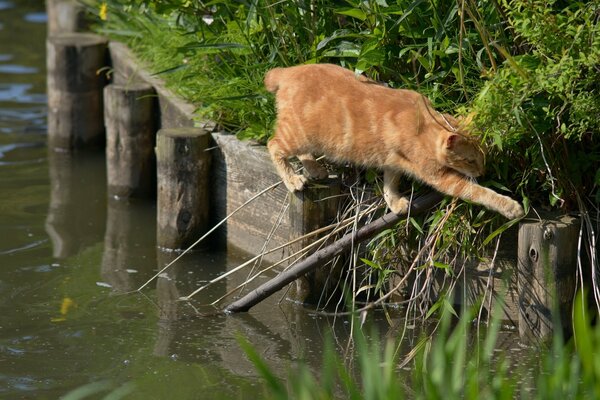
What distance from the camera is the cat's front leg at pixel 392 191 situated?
463 centimetres

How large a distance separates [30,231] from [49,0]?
3.82 meters

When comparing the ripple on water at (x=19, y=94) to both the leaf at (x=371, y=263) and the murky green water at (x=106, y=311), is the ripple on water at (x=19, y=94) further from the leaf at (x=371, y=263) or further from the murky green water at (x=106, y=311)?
the leaf at (x=371, y=263)

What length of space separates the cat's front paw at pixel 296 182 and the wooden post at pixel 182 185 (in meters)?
0.87

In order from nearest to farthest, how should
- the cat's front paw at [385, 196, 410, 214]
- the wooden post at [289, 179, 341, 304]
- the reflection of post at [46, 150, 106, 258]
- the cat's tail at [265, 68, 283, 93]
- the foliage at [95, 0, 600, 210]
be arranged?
the foliage at [95, 0, 600, 210], the cat's front paw at [385, 196, 410, 214], the wooden post at [289, 179, 341, 304], the cat's tail at [265, 68, 283, 93], the reflection of post at [46, 150, 106, 258]

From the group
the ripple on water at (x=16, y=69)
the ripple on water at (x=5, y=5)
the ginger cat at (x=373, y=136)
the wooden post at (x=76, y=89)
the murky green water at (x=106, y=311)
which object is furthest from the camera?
the ripple on water at (x=5, y=5)

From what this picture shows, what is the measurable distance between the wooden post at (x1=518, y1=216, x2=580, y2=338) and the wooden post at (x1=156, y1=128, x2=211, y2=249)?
1896 millimetres

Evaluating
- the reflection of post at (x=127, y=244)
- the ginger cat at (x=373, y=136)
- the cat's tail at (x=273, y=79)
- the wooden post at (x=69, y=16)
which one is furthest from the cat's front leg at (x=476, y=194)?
the wooden post at (x=69, y=16)

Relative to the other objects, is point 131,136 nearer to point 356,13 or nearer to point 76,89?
point 76,89

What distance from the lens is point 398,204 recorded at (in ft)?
15.2

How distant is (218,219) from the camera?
5797mm

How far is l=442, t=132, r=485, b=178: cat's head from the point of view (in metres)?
4.36

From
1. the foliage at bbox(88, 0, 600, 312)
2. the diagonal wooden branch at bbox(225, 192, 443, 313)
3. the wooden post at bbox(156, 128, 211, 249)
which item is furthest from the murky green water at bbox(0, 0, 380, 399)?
the foliage at bbox(88, 0, 600, 312)

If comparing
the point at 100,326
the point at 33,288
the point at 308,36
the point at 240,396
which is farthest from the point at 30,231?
the point at 240,396

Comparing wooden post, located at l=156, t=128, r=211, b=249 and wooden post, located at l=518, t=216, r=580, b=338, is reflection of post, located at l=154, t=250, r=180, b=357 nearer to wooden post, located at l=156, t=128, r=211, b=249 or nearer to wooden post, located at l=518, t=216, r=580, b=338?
wooden post, located at l=156, t=128, r=211, b=249
